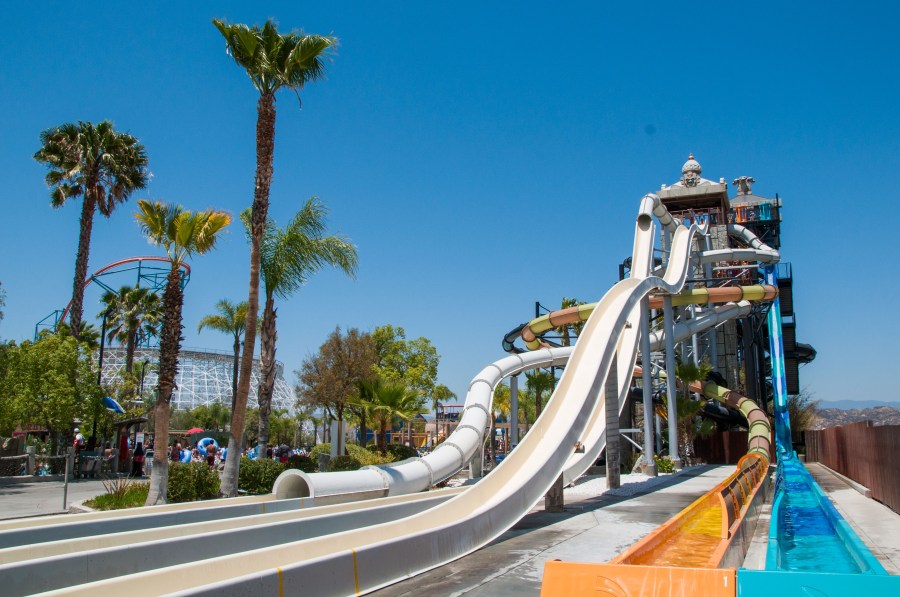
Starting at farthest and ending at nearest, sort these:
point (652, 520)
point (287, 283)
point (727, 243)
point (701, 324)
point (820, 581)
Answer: point (727, 243) → point (701, 324) → point (287, 283) → point (652, 520) → point (820, 581)

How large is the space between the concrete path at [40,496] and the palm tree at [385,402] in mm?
8119

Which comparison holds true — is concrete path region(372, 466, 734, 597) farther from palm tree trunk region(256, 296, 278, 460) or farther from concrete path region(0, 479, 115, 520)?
concrete path region(0, 479, 115, 520)

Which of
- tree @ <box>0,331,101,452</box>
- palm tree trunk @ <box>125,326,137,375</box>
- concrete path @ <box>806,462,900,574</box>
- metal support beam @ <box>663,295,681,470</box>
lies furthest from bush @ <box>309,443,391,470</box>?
palm tree trunk @ <box>125,326,137,375</box>

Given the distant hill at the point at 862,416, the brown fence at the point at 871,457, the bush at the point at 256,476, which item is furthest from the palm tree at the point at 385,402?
the distant hill at the point at 862,416

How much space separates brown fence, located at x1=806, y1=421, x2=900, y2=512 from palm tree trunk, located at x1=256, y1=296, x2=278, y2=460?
1440 cm

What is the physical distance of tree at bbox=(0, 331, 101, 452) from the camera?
2542cm

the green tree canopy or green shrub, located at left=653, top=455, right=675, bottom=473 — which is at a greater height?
the green tree canopy

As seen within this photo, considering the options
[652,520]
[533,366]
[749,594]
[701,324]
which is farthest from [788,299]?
[749,594]

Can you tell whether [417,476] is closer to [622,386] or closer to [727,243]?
[622,386]

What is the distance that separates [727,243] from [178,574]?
39438 mm

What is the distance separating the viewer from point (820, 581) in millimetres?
4109

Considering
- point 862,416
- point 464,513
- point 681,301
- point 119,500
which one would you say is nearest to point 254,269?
point 119,500

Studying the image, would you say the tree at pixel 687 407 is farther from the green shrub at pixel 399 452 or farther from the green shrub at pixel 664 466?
the green shrub at pixel 399 452

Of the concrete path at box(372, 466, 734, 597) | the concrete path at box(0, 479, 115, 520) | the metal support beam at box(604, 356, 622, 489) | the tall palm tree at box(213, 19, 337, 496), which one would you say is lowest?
the concrete path at box(0, 479, 115, 520)
